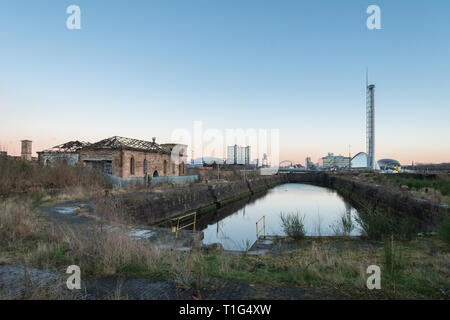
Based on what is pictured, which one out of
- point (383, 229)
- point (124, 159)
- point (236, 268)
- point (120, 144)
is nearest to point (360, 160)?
point (120, 144)

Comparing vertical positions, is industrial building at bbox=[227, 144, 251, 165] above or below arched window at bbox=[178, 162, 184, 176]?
above

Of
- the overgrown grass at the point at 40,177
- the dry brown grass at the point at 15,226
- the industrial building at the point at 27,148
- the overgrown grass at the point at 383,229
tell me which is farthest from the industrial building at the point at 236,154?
the dry brown grass at the point at 15,226

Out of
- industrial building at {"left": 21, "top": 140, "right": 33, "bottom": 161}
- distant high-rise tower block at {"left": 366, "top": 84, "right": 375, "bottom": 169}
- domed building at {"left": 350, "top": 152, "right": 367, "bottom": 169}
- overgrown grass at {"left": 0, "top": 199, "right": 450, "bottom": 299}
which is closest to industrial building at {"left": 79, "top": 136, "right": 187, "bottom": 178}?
industrial building at {"left": 21, "top": 140, "right": 33, "bottom": 161}

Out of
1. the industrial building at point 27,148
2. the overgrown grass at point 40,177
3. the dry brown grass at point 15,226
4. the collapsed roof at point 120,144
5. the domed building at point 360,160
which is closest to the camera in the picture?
the dry brown grass at point 15,226

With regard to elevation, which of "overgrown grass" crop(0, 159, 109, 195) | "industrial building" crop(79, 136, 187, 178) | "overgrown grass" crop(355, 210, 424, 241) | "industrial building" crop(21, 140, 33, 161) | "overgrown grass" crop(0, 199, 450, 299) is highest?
"industrial building" crop(21, 140, 33, 161)

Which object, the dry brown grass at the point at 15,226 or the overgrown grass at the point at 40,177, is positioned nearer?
the dry brown grass at the point at 15,226

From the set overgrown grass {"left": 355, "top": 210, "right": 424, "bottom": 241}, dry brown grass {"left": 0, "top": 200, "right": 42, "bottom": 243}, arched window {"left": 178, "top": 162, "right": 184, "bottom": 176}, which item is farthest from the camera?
arched window {"left": 178, "top": 162, "right": 184, "bottom": 176}

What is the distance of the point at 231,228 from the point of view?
18219 mm

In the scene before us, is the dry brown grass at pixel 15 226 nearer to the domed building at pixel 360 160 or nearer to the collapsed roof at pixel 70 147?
the collapsed roof at pixel 70 147

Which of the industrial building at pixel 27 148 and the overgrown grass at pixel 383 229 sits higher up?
the industrial building at pixel 27 148

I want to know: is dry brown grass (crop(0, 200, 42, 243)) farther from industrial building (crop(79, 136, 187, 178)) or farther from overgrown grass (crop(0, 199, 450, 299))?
industrial building (crop(79, 136, 187, 178))

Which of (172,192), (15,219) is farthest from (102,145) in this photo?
(15,219)

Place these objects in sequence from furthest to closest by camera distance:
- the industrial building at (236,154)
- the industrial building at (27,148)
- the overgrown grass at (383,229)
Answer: the industrial building at (236,154)
the industrial building at (27,148)
the overgrown grass at (383,229)
